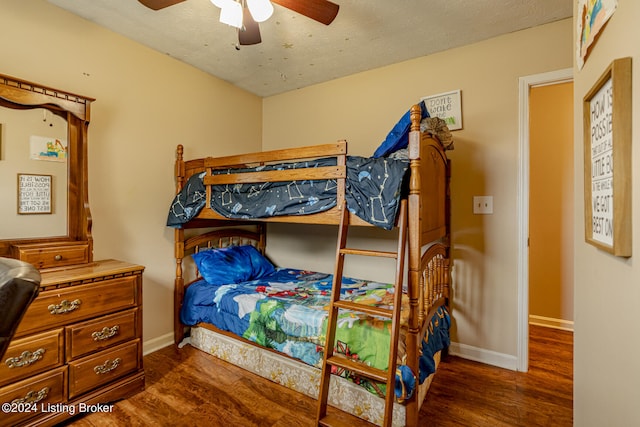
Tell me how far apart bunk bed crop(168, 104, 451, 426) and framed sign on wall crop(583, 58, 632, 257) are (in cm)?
76

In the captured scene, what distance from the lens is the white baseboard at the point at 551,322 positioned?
3122 millimetres

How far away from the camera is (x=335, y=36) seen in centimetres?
242

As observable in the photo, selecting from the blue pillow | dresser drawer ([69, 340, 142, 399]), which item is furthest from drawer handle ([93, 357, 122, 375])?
the blue pillow

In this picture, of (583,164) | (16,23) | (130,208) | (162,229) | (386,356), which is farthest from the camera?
(162,229)

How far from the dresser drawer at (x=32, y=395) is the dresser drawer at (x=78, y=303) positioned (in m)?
0.25

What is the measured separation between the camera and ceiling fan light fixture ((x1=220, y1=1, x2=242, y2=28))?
161cm

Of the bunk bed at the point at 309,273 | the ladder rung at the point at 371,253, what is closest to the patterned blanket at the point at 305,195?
the bunk bed at the point at 309,273

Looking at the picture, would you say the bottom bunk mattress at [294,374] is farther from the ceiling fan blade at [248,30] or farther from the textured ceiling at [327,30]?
the textured ceiling at [327,30]

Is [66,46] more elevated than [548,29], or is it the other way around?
[548,29]

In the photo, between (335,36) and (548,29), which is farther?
(335,36)

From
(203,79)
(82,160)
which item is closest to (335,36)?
(203,79)

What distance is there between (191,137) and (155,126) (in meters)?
0.34

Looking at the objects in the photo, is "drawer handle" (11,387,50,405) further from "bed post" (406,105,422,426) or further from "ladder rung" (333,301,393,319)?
"bed post" (406,105,422,426)

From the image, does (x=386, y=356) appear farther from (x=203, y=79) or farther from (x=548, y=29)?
(x=203, y=79)
